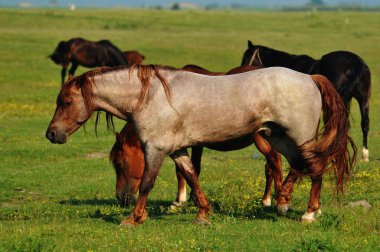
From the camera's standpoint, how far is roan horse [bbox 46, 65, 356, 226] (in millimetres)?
9641

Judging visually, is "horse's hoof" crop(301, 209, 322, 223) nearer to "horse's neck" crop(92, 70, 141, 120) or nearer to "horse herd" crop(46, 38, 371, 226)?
"horse herd" crop(46, 38, 371, 226)

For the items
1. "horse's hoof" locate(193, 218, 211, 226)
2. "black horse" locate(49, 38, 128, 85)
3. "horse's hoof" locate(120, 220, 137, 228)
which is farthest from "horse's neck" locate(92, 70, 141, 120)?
"black horse" locate(49, 38, 128, 85)

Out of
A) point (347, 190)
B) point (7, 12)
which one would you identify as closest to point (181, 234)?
point (347, 190)

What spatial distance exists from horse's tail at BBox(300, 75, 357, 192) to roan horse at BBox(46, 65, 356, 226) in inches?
0.7

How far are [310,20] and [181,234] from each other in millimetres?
65319

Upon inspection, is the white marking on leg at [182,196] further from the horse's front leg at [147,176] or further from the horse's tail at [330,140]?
the horse's tail at [330,140]

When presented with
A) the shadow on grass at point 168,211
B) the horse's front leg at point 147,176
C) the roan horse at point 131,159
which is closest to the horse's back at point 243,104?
the horse's front leg at point 147,176

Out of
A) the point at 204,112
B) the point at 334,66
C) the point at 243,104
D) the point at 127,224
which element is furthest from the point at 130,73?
the point at 334,66

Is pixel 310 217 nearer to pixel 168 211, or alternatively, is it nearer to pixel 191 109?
pixel 191 109

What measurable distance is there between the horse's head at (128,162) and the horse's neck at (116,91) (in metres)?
1.52

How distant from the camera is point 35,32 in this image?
158 feet

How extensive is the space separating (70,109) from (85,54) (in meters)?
26.3

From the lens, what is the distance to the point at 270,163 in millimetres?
11602

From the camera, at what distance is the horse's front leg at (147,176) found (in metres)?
9.59
